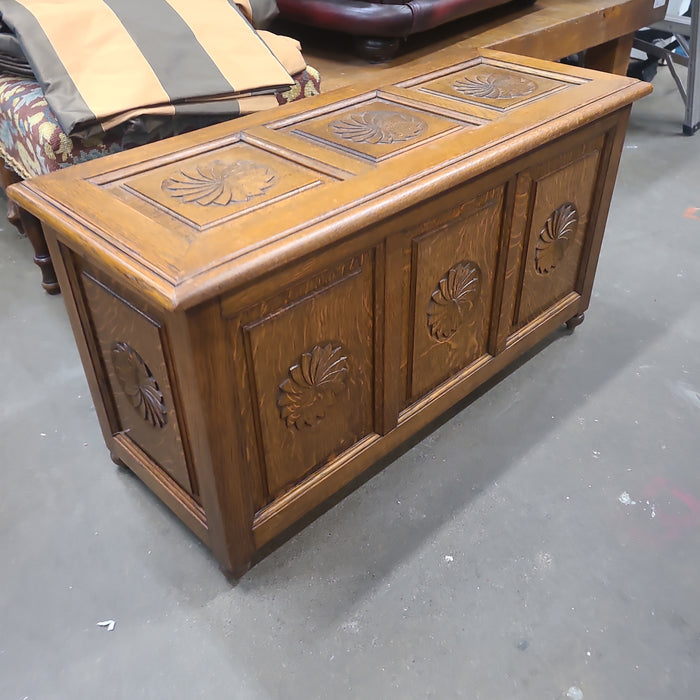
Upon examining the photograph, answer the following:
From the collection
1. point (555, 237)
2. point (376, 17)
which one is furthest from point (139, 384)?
point (376, 17)

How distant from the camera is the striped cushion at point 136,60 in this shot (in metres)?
1.40

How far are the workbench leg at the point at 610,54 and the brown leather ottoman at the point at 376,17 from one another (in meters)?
0.94

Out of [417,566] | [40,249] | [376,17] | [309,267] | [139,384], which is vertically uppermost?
[376,17]

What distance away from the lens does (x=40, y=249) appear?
201 cm

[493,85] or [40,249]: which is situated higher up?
[493,85]

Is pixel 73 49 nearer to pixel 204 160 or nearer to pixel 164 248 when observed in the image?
pixel 204 160

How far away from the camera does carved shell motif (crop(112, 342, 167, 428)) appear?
3.67 ft

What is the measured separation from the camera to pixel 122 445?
1357 millimetres

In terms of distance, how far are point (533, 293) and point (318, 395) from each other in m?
0.71

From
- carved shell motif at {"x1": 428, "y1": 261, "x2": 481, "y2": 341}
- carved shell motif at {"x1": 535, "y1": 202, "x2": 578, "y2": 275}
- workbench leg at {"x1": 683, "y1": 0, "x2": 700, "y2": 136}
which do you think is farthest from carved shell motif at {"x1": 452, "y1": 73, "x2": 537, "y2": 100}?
workbench leg at {"x1": 683, "y1": 0, "x2": 700, "y2": 136}

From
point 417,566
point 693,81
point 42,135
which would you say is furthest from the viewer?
point 693,81

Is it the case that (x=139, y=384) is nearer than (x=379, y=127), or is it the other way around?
(x=139, y=384)

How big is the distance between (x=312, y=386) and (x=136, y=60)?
33.8 inches

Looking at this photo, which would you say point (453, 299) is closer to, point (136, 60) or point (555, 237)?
point (555, 237)
